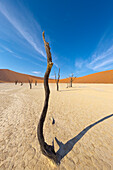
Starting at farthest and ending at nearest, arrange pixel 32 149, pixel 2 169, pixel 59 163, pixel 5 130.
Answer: pixel 5 130 → pixel 32 149 → pixel 59 163 → pixel 2 169

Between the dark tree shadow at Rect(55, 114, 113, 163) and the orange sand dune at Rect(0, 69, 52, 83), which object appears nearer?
the dark tree shadow at Rect(55, 114, 113, 163)

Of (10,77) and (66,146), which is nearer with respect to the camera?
(66,146)

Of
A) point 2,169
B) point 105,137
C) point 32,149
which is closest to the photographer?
point 2,169

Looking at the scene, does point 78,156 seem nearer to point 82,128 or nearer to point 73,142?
point 73,142

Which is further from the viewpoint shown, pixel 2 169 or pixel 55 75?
pixel 55 75

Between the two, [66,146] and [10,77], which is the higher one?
[10,77]

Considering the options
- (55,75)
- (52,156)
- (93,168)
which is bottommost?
(93,168)

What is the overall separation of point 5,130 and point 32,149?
2.21m

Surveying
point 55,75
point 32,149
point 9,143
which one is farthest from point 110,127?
point 55,75

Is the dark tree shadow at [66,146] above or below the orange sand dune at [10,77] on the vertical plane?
below

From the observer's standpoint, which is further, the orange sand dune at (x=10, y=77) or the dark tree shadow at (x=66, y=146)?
the orange sand dune at (x=10, y=77)

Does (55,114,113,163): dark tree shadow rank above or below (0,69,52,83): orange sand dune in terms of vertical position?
below

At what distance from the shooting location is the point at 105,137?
125 inches

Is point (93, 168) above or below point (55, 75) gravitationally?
below
